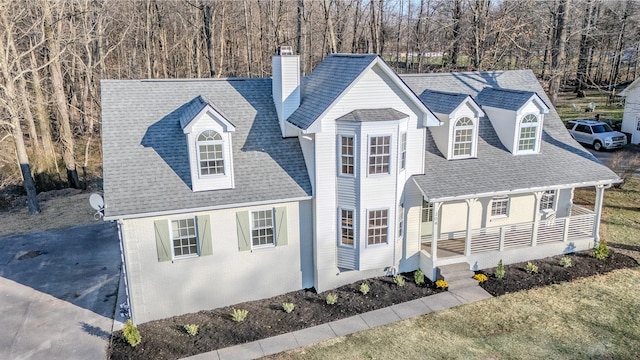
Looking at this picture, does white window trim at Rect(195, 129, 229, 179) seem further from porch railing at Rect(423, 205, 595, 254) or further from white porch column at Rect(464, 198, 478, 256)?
white porch column at Rect(464, 198, 478, 256)

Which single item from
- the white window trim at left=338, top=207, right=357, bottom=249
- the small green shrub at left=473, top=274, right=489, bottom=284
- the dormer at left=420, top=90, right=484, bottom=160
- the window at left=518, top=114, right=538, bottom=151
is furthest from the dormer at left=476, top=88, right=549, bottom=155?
the white window trim at left=338, top=207, right=357, bottom=249

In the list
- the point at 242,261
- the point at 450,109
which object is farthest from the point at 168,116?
the point at 450,109

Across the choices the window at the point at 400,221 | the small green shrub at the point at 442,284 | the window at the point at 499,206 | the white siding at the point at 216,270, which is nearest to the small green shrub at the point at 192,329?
the white siding at the point at 216,270

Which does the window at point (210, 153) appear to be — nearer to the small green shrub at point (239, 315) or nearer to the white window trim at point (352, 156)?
the white window trim at point (352, 156)

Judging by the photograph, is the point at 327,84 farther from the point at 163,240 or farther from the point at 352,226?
the point at 163,240

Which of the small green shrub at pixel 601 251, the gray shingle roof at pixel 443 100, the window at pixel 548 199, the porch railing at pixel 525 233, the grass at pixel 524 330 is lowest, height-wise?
the grass at pixel 524 330

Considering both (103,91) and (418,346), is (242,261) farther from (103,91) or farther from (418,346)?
(103,91)

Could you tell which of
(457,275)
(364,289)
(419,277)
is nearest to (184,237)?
(364,289)
